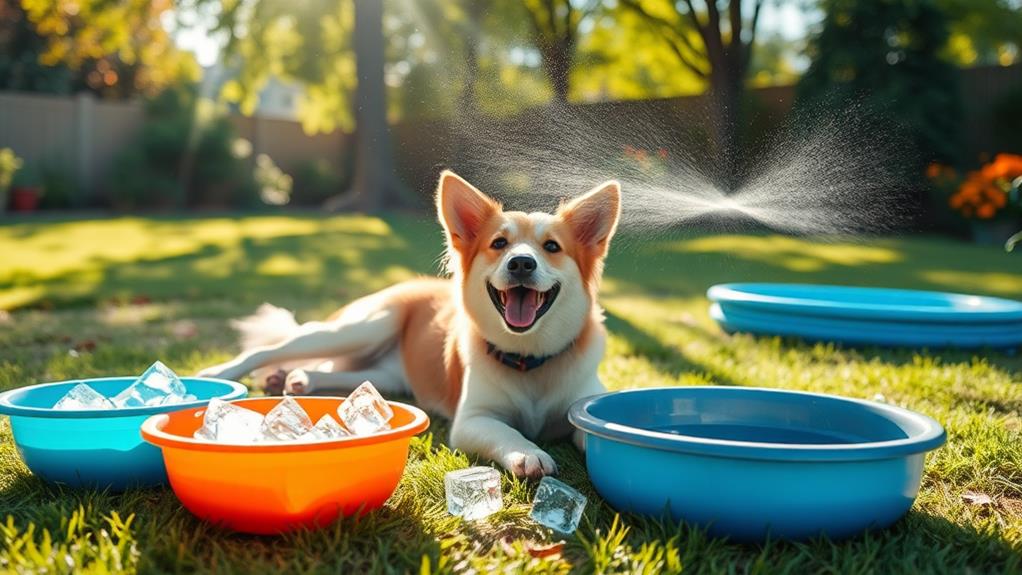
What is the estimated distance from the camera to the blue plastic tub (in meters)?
5.44

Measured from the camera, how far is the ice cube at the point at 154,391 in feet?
9.78

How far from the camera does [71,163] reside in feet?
62.2

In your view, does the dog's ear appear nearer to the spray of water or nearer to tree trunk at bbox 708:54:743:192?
the spray of water

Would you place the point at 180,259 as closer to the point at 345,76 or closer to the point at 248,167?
the point at 248,167

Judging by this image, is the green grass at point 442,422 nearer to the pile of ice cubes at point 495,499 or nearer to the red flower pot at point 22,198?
the pile of ice cubes at point 495,499

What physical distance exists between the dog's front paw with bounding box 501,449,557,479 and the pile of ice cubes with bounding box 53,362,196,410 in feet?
3.72

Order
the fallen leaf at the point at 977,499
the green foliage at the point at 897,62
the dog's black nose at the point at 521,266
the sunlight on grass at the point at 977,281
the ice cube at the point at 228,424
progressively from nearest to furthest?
Result: the ice cube at the point at 228,424
the fallen leaf at the point at 977,499
the dog's black nose at the point at 521,266
the sunlight on grass at the point at 977,281
the green foliage at the point at 897,62

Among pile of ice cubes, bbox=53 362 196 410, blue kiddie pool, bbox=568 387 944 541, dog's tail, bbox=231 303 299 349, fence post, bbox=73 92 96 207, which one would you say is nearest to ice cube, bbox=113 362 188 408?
pile of ice cubes, bbox=53 362 196 410

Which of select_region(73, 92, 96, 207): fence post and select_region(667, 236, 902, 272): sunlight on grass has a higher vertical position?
select_region(73, 92, 96, 207): fence post

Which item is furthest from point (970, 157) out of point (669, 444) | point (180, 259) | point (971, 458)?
point (669, 444)

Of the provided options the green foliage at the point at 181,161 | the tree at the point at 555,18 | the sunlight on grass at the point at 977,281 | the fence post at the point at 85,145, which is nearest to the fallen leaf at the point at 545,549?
the sunlight on grass at the point at 977,281

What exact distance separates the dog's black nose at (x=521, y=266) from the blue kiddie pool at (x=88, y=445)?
1211 mm

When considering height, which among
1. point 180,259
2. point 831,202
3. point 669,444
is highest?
point 831,202

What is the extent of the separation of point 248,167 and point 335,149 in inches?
176
